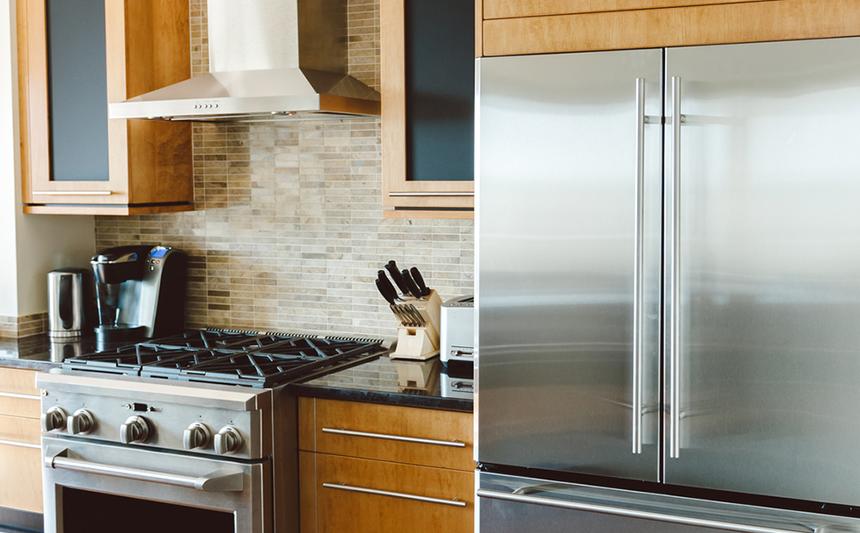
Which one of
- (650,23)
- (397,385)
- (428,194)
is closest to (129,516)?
(397,385)

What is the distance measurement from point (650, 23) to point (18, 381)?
7.49 ft

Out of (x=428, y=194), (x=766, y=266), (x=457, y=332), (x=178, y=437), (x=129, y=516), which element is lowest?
(x=129, y=516)

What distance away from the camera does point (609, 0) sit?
2318 millimetres

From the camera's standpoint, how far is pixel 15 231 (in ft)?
11.9

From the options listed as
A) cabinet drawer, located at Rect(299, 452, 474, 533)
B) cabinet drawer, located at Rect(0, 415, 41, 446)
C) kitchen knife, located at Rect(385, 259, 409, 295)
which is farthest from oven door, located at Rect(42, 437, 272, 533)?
kitchen knife, located at Rect(385, 259, 409, 295)

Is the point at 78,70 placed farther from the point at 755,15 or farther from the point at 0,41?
the point at 755,15

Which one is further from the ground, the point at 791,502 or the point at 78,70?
the point at 78,70

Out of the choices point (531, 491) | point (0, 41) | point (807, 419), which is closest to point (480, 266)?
point (531, 491)

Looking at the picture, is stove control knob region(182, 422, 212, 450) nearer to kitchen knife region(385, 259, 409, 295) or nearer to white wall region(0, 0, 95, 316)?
kitchen knife region(385, 259, 409, 295)

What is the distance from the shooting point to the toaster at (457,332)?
299cm

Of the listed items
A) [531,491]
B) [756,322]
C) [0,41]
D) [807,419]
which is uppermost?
[0,41]

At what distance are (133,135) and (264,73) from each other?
606 millimetres

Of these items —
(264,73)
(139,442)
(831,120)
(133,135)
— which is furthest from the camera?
(133,135)

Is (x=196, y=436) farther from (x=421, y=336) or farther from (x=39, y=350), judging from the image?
(x=39, y=350)
